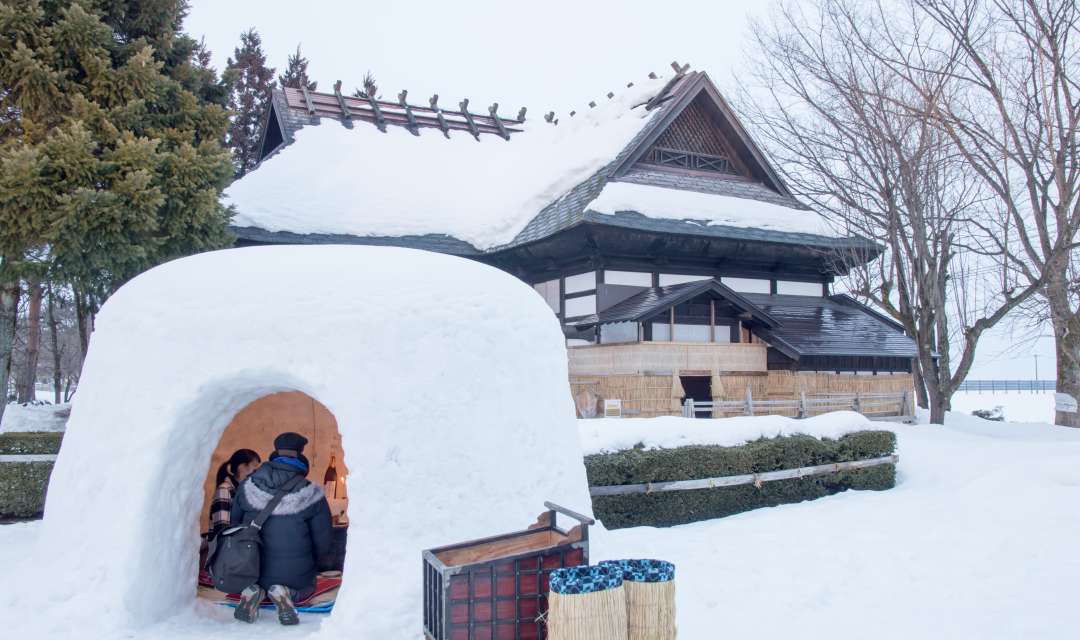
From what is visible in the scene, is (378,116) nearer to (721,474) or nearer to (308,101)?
(308,101)

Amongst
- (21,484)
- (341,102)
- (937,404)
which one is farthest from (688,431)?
(341,102)

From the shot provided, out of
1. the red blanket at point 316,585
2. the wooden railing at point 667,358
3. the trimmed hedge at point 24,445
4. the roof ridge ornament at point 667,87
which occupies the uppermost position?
the roof ridge ornament at point 667,87

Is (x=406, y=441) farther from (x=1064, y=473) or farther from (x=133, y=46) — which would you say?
(x=133, y=46)

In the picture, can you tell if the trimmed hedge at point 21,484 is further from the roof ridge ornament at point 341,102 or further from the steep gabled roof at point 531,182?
the roof ridge ornament at point 341,102

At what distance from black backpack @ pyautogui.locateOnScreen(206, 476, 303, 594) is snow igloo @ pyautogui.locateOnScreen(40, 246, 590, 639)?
426 mm

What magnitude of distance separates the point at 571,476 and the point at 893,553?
3.58m

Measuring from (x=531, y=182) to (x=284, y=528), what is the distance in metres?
15.2

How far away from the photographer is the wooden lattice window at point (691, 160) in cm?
1934

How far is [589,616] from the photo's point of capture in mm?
3559

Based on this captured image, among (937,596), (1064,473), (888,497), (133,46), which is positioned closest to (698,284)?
(888,497)

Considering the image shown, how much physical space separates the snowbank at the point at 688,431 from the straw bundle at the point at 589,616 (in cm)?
472

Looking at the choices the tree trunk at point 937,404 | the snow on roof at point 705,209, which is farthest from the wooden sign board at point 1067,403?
the snow on roof at point 705,209

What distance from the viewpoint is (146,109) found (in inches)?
458

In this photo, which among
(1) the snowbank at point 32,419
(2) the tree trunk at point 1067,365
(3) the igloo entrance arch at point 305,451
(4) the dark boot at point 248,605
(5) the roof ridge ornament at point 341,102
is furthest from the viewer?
(5) the roof ridge ornament at point 341,102
